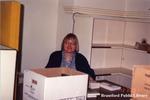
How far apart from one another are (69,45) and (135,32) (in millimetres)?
1394

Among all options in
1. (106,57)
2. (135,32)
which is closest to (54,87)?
(106,57)

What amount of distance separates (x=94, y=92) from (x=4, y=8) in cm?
107

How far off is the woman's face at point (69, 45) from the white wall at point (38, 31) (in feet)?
2.48

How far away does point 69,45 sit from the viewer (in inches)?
129

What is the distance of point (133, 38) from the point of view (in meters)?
4.25

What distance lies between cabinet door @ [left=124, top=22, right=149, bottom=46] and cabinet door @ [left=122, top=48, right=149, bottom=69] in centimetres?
16

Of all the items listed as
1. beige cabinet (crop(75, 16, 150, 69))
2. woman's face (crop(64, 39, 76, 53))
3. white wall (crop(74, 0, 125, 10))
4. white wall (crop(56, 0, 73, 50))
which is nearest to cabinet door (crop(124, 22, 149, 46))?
beige cabinet (crop(75, 16, 150, 69))

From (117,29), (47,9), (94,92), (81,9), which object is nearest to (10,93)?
(94,92)

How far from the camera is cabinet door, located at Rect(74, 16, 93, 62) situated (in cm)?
373

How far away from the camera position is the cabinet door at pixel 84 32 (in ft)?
12.2

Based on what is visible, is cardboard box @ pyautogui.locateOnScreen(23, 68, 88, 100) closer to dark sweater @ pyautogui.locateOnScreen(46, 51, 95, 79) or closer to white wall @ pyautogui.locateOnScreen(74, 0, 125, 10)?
dark sweater @ pyautogui.locateOnScreen(46, 51, 95, 79)

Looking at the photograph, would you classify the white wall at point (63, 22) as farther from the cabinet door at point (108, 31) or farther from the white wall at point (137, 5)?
the white wall at point (137, 5)

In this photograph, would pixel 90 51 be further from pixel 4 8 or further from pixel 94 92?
pixel 4 8

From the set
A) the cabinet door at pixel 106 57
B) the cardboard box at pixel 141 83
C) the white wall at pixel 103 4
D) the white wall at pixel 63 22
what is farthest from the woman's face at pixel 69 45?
the cardboard box at pixel 141 83
